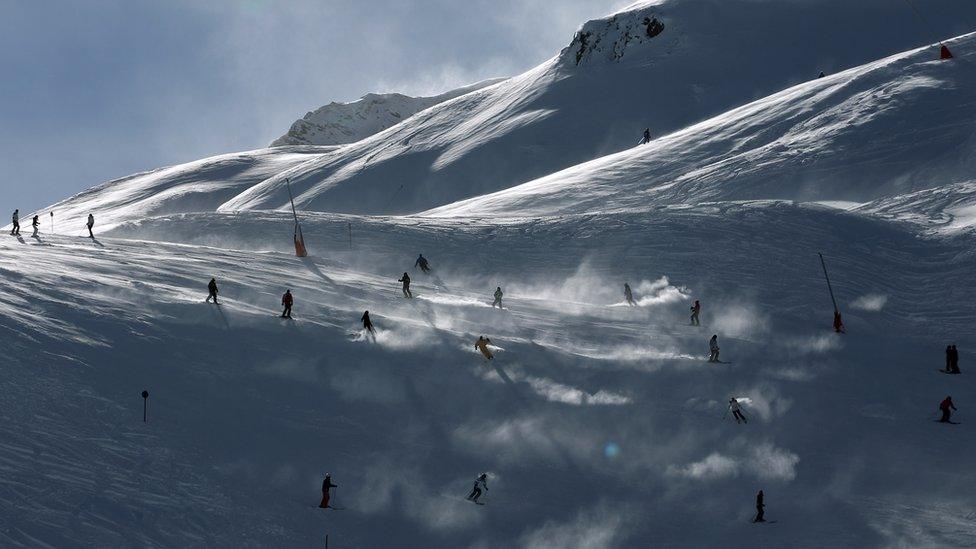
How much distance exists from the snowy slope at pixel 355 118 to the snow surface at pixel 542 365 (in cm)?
11890

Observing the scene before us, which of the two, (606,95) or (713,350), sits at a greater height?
(606,95)

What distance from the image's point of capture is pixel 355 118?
179875 millimetres

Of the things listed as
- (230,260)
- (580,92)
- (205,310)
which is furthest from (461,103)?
(205,310)

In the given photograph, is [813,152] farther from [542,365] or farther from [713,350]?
[542,365]

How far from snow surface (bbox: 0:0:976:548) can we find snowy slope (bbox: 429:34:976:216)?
0.24 meters

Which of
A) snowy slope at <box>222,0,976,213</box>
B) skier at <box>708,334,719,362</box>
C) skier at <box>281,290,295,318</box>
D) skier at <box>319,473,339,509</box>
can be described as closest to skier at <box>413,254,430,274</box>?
skier at <box>281,290,295,318</box>

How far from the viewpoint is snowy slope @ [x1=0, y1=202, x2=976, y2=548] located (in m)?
20.3

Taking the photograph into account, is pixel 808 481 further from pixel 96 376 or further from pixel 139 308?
pixel 139 308

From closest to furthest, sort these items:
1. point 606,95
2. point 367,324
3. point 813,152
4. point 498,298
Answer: point 367,324
point 498,298
point 813,152
point 606,95

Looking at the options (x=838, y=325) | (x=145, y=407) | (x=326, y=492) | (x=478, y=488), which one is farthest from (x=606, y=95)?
(x=326, y=492)

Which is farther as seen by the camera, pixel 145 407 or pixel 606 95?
pixel 606 95

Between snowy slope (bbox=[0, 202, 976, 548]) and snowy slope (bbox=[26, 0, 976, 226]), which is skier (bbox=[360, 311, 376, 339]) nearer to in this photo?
snowy slope (bbox=[0, 202, 976, 548])

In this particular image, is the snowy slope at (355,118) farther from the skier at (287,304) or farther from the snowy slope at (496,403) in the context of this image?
the skier at (287,304)

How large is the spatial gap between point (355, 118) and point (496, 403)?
521ft
